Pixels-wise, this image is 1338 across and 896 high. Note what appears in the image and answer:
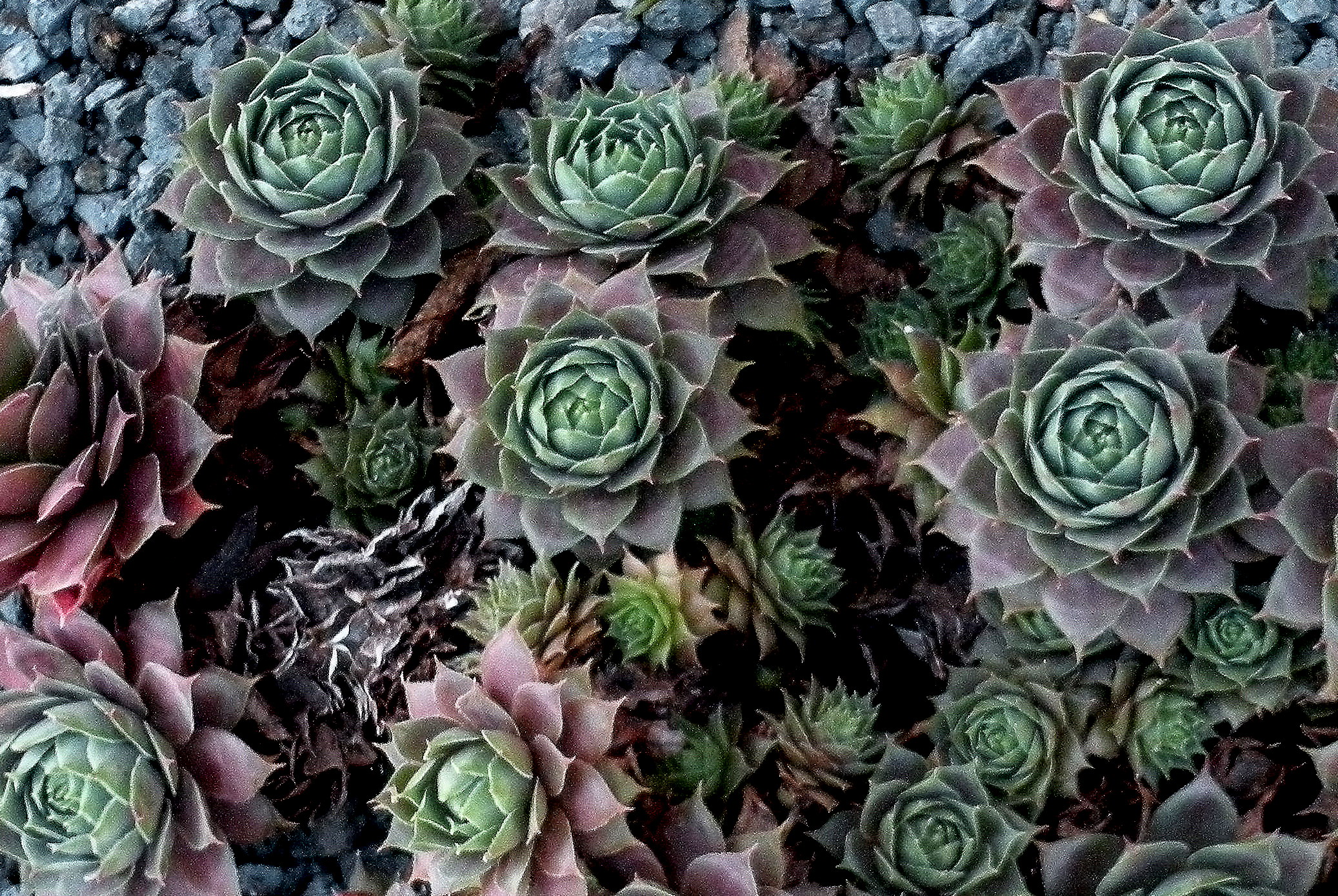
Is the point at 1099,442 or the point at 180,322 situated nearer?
the point at 1099,442

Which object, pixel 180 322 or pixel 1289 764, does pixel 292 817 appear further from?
pixel 1289 764

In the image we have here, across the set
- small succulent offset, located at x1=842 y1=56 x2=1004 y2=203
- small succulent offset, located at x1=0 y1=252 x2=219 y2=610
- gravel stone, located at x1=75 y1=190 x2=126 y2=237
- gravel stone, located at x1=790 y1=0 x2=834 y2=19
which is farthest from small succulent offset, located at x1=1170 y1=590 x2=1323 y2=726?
gravel stone, located at x1=75 y1=190 x2=126 y2=237

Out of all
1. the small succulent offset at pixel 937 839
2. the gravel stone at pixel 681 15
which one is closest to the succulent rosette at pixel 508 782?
the small succulent offset at pixel 937 839

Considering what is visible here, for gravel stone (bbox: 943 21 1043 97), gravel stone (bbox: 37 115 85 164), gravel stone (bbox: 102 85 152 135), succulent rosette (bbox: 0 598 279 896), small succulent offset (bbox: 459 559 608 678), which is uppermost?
gravel stone (bbox: 943 21 1043 97)

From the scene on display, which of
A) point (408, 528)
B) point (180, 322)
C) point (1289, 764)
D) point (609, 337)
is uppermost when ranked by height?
point (609, 337)

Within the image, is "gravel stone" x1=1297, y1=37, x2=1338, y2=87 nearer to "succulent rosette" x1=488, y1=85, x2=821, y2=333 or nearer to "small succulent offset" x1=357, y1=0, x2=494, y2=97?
"succulent rosette" x1=488, y1=85, x2=821, y2=333

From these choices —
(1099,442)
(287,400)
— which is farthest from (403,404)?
(1099,442)

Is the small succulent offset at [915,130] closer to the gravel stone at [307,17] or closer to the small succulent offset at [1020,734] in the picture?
the small succulent offset at [1020,734]
